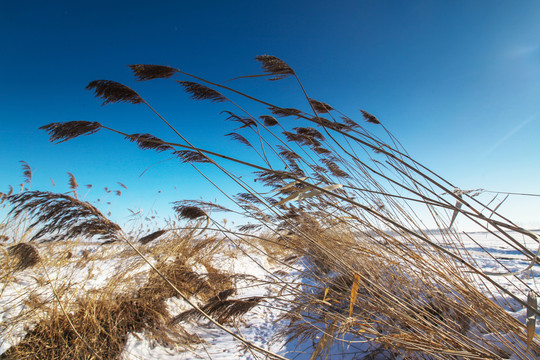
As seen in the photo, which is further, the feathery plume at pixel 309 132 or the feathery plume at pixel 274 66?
the feathery plume at pixel 309 132

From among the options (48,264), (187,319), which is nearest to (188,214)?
(187,319)

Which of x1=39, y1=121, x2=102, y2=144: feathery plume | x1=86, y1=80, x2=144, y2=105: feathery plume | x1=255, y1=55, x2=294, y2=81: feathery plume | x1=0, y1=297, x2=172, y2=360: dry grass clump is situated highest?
x1=255, y1=55, x2=294, y2=81: feathery plume

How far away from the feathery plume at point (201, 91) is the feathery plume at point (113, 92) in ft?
0.94

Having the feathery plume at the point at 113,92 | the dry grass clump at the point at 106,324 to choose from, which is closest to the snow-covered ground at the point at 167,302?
the dry grass clump at the point at 106,324

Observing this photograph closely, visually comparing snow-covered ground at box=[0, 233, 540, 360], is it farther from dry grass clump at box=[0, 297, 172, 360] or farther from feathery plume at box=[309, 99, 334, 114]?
feathery plume at box=[309, 99, 334, 114]

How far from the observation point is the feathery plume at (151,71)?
127 cm

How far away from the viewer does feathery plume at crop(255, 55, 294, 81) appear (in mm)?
1375

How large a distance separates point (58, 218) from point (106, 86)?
0.78 m

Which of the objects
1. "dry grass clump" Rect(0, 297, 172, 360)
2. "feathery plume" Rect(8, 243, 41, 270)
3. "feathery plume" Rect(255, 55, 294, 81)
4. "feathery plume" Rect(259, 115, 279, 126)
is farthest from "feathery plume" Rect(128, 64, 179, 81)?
"dry grass clump" Rect(0, 297, 172, 360)

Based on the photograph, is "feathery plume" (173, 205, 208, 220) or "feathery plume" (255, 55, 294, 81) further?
"feathery plume" (173, 205, 208, 220)

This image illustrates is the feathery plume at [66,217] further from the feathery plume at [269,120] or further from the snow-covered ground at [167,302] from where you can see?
the feathery plume at [269,120]

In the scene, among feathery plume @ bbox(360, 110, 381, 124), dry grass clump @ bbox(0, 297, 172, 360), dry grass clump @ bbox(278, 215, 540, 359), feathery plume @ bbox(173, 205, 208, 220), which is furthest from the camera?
feathery plume @ bbox(360, 110, 381, 124)

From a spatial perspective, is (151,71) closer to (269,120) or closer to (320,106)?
(269,120)

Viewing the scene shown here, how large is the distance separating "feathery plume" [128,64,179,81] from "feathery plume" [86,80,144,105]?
0.11m
